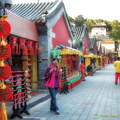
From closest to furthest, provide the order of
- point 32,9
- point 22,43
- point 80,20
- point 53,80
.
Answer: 1. point 53,80
2. point 22,43
3. point 32,9
4. point 80,20

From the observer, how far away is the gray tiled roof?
12711 mm

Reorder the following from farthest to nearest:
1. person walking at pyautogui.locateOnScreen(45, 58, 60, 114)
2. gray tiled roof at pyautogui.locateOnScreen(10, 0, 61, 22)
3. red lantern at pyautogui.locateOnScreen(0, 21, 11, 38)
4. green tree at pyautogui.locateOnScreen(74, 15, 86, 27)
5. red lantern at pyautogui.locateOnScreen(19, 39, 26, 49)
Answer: green tree at pyautogui.locateOnScreen(74, 15, 86, 27) → gray tiled roof at pyautogui.locateOnScreen(10, 0, 61, 22) → red lantern at pyautogui.locateOnScreen(19, 39, 26, 49) → person walking at pyautogui.locateOnScreen(45, 58, 60, 114) → red lantern at pyautogui.locateOnScreen(0, 21, 11, 38)

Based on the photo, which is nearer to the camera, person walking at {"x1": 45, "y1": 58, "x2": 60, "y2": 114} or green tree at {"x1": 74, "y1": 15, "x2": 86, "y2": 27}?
person walking at {"x1": 45, "y1": 58, "x2": 60, "y2": 114}

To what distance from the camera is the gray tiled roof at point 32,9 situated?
12.7 metres

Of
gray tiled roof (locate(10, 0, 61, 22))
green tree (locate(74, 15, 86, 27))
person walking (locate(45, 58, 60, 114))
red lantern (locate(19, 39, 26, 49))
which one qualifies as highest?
green tree (locate(74, 15, 86, 27))

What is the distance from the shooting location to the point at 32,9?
1384cm

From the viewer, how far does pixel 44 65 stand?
38.9 feet

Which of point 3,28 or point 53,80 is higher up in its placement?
point 3,28

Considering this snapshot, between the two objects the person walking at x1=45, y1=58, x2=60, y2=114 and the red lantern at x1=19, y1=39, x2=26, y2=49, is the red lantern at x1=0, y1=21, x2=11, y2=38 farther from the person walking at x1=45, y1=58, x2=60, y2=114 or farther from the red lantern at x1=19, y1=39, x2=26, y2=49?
the red lantern at x1=19, y1=39, x2=26, y2=49

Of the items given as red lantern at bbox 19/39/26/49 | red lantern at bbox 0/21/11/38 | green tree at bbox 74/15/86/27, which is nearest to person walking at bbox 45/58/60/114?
red lantern at bbox 0/21/11/38

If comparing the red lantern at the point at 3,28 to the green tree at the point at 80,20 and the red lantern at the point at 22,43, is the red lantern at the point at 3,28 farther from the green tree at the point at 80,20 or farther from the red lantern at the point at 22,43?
the green tree at the point at 80,20

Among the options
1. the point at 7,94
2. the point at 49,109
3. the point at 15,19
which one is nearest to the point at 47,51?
the point at 15,19

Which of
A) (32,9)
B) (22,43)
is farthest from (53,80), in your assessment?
(32,9)

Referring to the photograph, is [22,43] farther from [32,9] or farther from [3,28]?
[32,9]
